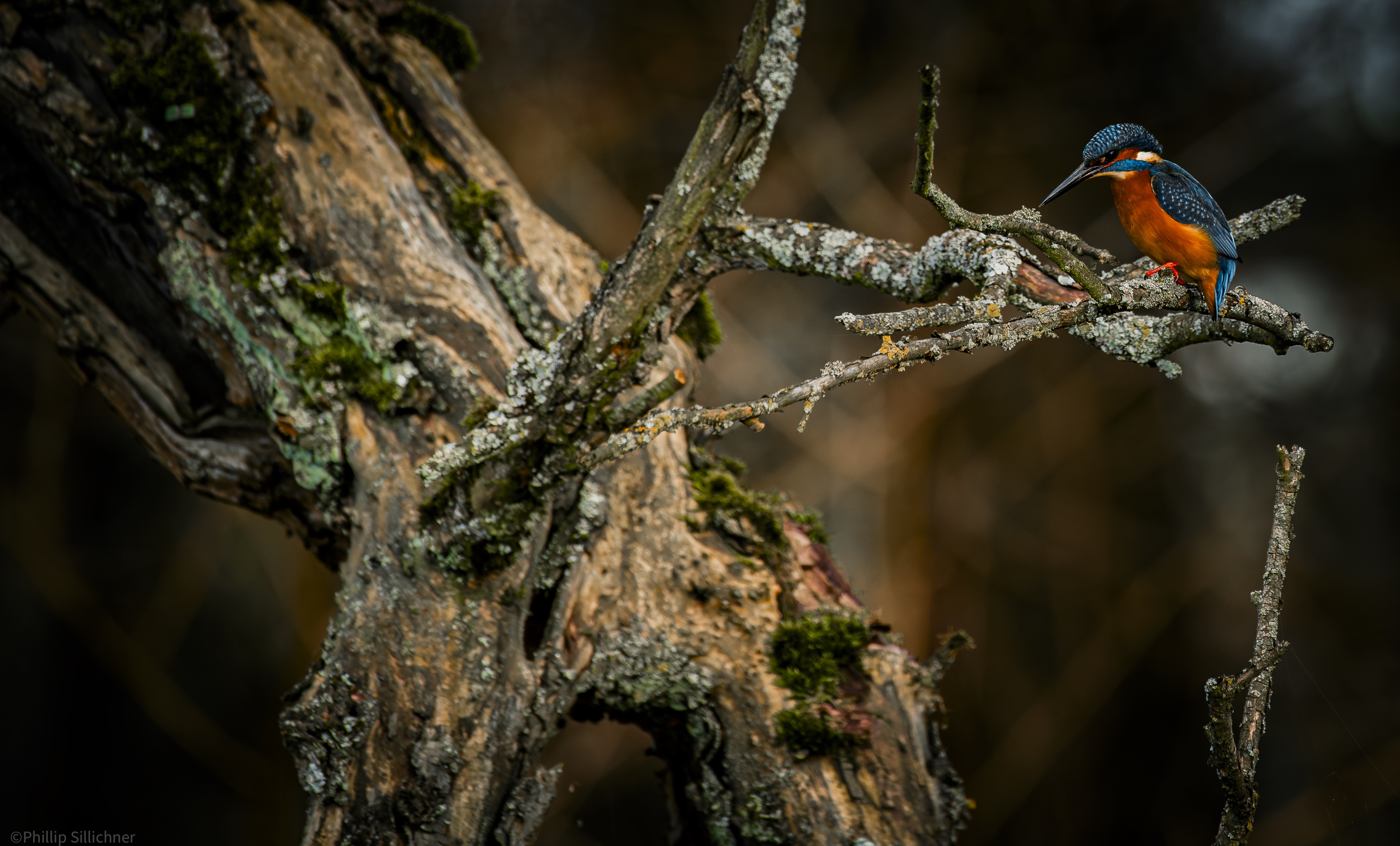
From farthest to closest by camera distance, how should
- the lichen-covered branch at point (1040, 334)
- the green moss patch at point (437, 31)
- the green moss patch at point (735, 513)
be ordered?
the green moss patch at point (437, 31) → the green moss patch at point (735, 513) → the lichen-covered branch at point (1040, 334)

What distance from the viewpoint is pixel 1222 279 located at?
0.75m

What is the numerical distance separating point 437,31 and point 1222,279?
1479mm

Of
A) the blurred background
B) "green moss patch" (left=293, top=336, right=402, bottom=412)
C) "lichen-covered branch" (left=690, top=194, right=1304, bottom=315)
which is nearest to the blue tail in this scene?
"lichen-covered branch" (left=690, top=194, right=1304, bottom=315)

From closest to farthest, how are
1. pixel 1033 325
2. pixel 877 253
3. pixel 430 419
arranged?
pixel 1033 325 < pixel 877 253 < pixel 430 419

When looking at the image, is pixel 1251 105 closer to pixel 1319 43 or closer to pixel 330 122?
pixel 1319 43

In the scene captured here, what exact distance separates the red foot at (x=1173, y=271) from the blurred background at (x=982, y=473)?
6.18 feet

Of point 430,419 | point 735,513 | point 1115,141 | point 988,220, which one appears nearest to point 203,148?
point 430,419

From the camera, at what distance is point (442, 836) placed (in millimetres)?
933

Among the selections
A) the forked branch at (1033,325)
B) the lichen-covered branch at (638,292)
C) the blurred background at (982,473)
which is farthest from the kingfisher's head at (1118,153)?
the blurred background at (982,473)

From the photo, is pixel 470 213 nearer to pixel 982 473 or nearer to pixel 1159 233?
pixel 1159 233

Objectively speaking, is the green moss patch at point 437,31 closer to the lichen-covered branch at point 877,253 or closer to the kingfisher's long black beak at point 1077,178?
the lichen-covered branch at point 877,253

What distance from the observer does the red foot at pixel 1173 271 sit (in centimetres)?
78

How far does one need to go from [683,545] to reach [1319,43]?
2631mm

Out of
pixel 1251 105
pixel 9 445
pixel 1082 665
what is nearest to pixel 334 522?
pixel 9 445
